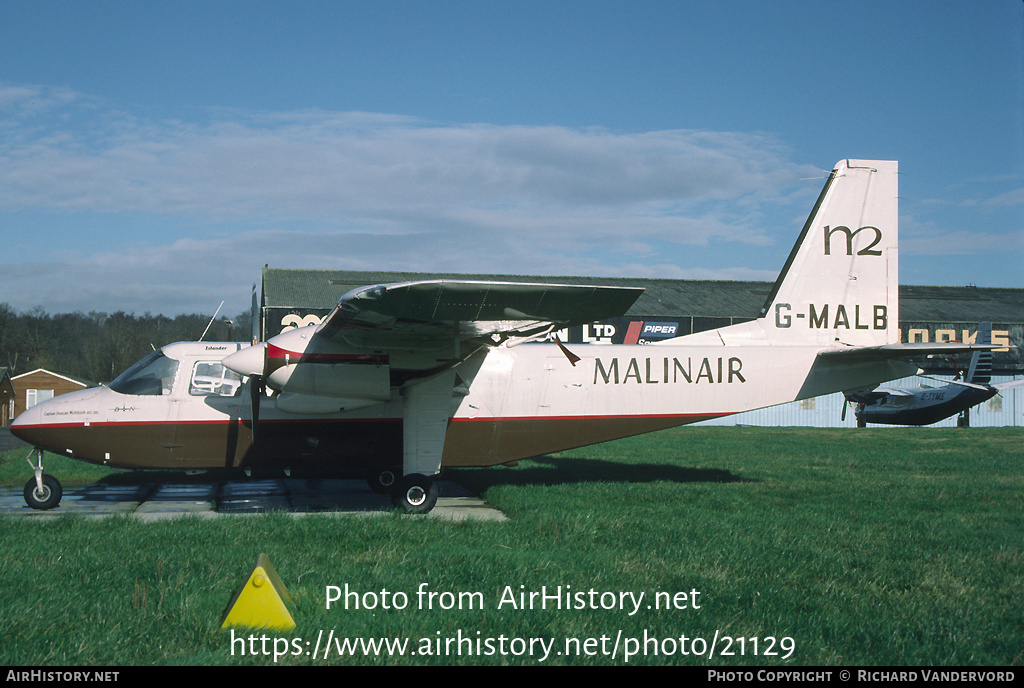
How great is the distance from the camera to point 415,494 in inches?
407

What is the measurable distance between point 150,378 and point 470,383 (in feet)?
15.8

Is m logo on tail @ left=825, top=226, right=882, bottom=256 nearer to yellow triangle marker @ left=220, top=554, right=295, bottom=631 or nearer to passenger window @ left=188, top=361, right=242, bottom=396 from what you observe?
passenger window @ left=188, top=361, right=242, bottom=396

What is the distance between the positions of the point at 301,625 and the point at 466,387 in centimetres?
634

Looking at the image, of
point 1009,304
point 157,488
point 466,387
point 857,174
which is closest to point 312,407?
point 466,387

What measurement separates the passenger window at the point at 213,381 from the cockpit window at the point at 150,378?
0.33m

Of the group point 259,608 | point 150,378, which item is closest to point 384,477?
point 150,378

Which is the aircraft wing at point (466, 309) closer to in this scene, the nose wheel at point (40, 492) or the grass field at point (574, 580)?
the grass field at point (574, 580)

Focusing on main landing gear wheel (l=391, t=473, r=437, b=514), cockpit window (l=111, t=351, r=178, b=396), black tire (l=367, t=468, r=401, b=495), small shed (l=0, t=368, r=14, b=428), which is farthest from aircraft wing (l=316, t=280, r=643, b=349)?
small shed (l=0, t=368, r=14, b=428)

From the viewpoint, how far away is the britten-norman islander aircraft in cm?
987

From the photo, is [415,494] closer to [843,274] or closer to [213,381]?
[213,381]

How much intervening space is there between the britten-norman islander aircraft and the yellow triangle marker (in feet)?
14.8

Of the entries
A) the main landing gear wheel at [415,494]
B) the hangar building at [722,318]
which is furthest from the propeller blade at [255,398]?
the hangar building at [722,318]

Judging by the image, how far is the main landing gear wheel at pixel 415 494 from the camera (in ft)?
33.8

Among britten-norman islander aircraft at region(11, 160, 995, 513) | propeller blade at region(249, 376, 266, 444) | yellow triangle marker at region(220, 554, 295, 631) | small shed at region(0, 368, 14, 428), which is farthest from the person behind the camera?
small shed at region(0, 368, 14, 428)
